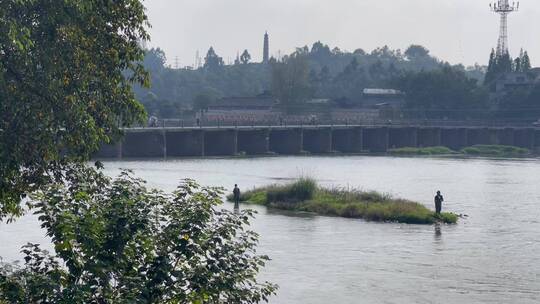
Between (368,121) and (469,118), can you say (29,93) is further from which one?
(469,118)

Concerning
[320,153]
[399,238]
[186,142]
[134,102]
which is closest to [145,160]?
[186,142]

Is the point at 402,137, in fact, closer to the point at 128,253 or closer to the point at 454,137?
the point at 454,137

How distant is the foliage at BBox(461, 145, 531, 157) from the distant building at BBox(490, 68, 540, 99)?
38.5 meters

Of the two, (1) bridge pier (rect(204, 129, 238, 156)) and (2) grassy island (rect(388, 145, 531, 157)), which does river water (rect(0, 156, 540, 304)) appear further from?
(2) grassy island (rect(388, 145, 531, 157))

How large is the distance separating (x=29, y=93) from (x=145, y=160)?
317ft

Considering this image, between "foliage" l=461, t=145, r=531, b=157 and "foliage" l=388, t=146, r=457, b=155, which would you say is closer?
"foliage" l=388, t=146, r=457, b=155

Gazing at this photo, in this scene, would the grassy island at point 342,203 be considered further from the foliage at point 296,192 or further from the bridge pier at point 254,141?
the bridge pier at point 254,141

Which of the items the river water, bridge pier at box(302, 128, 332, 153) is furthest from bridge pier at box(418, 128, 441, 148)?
the river water

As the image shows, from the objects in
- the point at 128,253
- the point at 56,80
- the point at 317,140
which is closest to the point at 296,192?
the point at 56,80

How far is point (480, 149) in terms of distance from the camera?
15238 cm

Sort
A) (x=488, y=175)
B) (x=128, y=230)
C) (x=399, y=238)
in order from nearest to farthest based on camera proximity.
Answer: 1. (x=128, y=230)
2. (x=399, y=238)
3. (x=488, y=175)

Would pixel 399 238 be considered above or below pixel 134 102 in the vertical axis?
below

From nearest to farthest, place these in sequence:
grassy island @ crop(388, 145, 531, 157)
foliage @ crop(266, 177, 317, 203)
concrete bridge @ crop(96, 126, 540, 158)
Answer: foliage @ crop(266, 177, 317, 203) < concrete bridge @ crop(96, 126, 540, 158) < grassy island @ crop(388, 145, 531, 157)

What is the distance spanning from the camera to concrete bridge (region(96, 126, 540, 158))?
4909 inches
